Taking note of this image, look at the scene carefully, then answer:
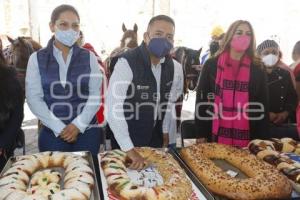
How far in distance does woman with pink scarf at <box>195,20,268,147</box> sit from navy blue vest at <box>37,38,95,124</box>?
845mm

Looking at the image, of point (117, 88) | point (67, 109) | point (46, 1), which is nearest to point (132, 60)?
point (117, 88)

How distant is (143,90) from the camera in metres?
2.02

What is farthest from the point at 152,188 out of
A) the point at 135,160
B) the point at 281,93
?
the point at 281,93

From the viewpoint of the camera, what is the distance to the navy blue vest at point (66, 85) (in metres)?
2.11

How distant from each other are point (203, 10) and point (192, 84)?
332cm

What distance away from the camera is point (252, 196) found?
55.8 inches

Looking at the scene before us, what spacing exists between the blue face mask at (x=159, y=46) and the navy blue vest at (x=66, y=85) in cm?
52

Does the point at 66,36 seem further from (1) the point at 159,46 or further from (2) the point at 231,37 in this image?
(2) the point at 231,37

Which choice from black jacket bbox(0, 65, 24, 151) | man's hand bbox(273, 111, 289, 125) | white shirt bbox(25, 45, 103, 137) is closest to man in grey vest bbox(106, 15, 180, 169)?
white shirt bbox(25, 45, 103, 137)

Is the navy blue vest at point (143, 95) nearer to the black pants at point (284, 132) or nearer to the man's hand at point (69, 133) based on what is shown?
the man's hand at point (69, 133)

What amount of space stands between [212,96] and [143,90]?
2.10 feet

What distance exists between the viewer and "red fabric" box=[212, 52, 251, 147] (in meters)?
2.32

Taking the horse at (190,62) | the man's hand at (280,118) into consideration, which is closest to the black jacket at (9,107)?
the man's hand at (280,118)

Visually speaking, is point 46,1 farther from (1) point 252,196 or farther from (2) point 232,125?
(1) point 252,196
